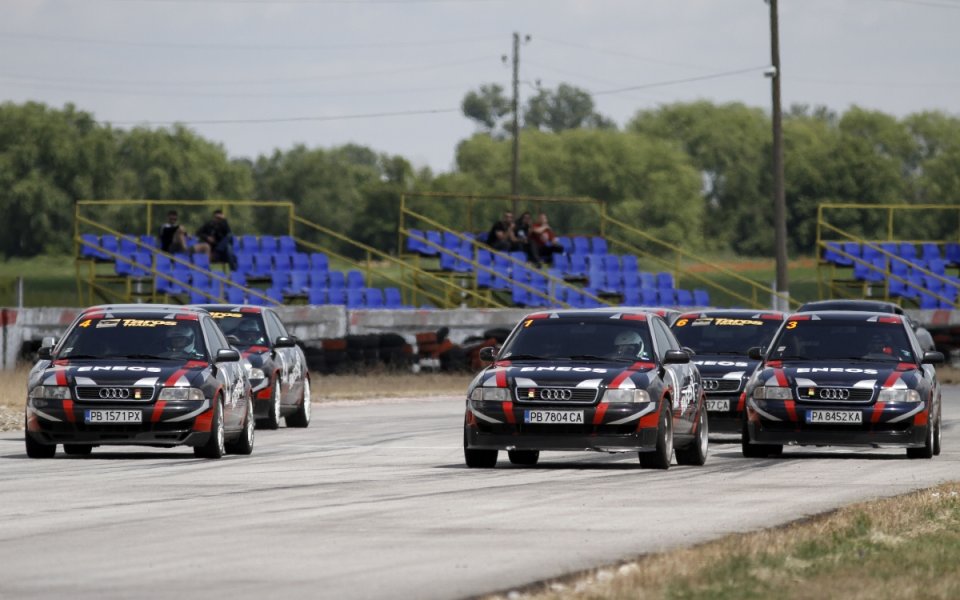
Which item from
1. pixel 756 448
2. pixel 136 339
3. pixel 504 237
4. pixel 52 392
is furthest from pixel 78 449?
pixel 504 237

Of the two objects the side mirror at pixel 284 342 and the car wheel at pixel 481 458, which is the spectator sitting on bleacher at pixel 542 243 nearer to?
Result: the side mirror at pixel 284 342

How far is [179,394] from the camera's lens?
19406 mm

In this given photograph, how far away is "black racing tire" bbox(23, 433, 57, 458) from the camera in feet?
64.4

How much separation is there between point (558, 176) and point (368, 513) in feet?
397

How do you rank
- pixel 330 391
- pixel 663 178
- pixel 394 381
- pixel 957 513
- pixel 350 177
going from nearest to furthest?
pixel 957 513, pixel 330 391, pixel 394 381, pixel 663 178, pixel 350 177

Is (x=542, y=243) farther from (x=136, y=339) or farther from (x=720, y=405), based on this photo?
(x=136, y=339)

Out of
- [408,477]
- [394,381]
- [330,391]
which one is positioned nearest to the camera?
[408,477]

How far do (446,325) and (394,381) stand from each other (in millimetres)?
2796

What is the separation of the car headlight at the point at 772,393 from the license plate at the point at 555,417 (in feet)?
10.5

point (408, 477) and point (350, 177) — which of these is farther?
point (350, 177)

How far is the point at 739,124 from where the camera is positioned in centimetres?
15088

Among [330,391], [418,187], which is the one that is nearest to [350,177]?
[418,187]

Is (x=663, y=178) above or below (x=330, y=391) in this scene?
above

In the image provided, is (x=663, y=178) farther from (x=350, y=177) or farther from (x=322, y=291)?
(x=322, y=291)
